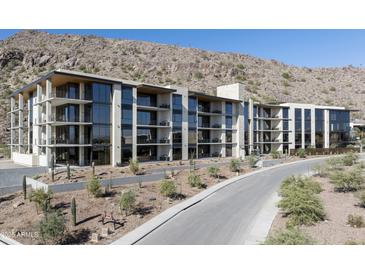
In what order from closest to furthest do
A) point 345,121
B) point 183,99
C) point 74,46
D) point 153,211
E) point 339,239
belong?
point 339,239, point 153,211, point 183,99, point 345,121, point 74,46

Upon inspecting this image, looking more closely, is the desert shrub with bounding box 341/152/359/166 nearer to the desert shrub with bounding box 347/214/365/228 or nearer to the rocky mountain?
the desert shrub with bounding box 347/214/365/228

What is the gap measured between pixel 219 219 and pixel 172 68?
267 feet

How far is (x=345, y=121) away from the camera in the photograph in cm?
6975

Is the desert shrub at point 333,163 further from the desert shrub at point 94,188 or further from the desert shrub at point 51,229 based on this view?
the desert shrub at point 51,229

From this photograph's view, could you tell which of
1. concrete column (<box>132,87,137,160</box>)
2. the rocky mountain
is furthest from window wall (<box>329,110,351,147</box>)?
concrete column (<box>132,87,137,160</box>)

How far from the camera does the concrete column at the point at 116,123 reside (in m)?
37.1

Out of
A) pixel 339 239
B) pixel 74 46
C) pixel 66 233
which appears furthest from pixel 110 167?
pixel 74 46

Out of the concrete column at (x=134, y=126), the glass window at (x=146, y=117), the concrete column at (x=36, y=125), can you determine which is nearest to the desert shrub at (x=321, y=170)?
the glass window at (x=146, y=117)

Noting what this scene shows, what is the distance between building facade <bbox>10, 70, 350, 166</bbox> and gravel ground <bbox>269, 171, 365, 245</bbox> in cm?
2543

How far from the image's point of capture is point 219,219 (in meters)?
20.3

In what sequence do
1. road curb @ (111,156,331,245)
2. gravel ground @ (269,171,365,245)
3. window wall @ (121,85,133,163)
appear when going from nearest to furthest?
gravel ground @ (269,171,365,245) → road curb @ (111,156,331,245) → window wall @ (121,85,133,163)

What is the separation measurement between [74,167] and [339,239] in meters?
29.8

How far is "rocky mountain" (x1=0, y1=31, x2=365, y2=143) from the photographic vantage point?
83500 millimetres

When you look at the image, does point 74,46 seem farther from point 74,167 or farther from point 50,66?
point 74,167
